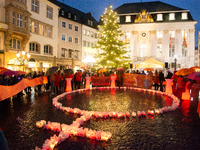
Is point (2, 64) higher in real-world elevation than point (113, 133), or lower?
higher

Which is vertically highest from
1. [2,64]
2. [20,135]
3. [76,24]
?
[76,24]

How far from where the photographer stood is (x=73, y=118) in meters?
6.58

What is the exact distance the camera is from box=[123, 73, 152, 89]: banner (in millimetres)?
15312

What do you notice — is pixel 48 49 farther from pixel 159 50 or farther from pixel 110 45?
pixel 159 50

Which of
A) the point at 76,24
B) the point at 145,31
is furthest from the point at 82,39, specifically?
the point at 145,31

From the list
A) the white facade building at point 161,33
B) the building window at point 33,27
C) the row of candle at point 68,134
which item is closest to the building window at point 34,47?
the building window at point 33,27

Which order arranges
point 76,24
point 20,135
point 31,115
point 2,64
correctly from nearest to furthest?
point 20,135 → point 31,115 → point 2,64 → point 76,24

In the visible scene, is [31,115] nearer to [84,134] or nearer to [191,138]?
[84,134]

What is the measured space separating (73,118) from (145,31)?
42.0 m

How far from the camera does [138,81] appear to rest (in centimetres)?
1608

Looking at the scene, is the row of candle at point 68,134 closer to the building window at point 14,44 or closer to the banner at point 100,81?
the banner at point 100,81

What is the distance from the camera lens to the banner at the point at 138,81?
15312 millimetres

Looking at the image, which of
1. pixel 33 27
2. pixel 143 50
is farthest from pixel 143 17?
pixel 33 27

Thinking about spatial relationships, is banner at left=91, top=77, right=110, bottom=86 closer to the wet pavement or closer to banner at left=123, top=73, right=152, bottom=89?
banner at left=123, top=73, right=152, bottom=89
